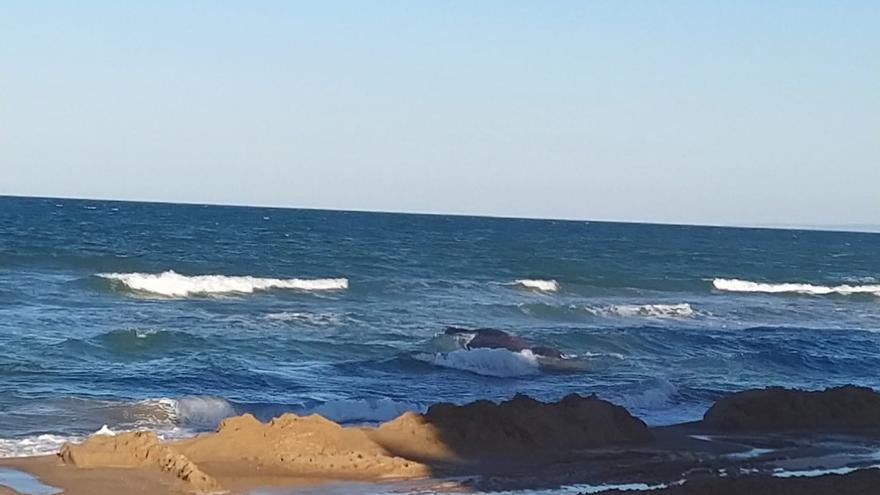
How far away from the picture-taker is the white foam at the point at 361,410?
16.1 m

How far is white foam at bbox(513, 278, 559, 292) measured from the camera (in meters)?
40.4

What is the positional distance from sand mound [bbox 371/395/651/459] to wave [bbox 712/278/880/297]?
3317 centimetres

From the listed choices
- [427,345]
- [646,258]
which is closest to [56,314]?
[427,345]

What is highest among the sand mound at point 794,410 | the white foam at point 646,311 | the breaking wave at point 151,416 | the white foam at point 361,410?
the sand mound at point 794,410

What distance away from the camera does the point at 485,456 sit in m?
13.2

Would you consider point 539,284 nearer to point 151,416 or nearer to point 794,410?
point 794,410

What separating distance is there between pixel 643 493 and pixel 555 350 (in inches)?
491

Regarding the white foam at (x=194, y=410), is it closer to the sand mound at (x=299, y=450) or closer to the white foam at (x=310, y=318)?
the sand mound at (x=299, y=450)

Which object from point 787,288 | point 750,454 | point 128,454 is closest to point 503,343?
point 750,454

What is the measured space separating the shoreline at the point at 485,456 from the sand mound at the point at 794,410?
10 cm

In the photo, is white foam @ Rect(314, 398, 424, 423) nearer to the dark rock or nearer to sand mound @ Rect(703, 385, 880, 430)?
the dark rock

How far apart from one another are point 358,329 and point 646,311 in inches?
423

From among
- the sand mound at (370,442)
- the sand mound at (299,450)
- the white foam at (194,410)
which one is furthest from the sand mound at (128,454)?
the white foam at (194,410)

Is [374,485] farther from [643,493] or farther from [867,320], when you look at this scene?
[867,320]
